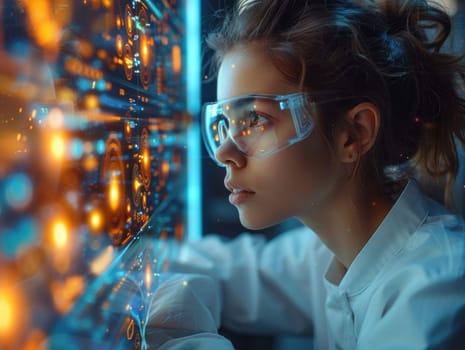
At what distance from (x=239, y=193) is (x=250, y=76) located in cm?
21

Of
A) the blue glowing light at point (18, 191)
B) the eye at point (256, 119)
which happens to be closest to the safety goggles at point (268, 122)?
the eye at point (256, 119)

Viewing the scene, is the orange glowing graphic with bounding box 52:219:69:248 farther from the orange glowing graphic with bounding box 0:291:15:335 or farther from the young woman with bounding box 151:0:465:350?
the young woman with bounding box 151:0:465:350

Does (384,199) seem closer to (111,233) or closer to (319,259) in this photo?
(319,259)

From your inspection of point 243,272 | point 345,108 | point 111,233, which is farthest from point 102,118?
point 243,272

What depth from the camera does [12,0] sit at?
39 cm

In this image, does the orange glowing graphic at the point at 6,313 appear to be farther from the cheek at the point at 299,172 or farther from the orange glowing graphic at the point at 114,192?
the cheek at the point at 299,172

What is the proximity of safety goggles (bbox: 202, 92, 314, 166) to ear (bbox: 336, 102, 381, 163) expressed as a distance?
0.07m

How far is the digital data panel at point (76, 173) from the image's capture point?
39 cm

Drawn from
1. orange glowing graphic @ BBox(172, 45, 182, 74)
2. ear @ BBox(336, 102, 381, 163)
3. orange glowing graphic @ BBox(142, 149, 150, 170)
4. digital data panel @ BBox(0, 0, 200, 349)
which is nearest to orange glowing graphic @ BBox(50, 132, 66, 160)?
digital data panel @ BBox(0, 0, 200, 349)

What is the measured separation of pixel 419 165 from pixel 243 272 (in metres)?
0.55

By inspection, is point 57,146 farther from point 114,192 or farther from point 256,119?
point 256,119

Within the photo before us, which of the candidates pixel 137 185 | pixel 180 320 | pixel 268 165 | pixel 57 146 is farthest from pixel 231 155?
pixel 57 146

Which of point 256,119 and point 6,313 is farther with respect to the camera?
point 256,119

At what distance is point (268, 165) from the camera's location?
833 millimetres
